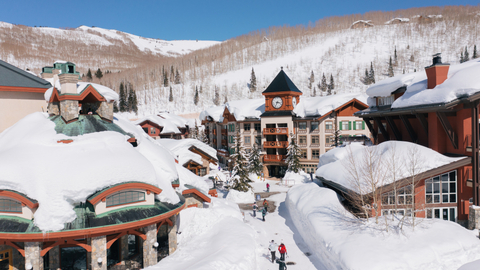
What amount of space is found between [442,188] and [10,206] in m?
28.1

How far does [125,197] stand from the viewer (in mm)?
15867

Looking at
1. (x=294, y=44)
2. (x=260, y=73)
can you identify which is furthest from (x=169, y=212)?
(x=294, y=44)

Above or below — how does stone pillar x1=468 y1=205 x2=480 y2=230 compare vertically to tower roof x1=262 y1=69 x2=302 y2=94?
below

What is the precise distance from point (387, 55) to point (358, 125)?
112605 millimetres

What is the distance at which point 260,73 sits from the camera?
138875 mm

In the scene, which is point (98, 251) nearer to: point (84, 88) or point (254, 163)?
point (84, 88)

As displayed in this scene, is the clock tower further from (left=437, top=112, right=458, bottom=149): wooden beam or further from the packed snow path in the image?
(left=437, top=112, right=458, bottom=149): wooden beam

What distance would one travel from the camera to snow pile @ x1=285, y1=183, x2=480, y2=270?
1454 centimetres

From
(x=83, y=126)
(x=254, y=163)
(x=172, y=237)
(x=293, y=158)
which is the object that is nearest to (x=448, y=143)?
(x=293, y=158)

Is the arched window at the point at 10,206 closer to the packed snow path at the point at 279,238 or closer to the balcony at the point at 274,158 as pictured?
the packed snow path at the point at 279,238

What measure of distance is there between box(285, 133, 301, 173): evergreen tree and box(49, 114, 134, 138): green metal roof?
2676 centimetres

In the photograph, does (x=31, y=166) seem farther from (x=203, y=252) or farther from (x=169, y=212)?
(x=203, y=252)

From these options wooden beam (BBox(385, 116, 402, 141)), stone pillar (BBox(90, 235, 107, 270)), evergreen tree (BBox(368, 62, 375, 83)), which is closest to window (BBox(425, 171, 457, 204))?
wooden beam (BBox(385, 116, 402, 141))

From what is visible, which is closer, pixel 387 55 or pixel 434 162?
pixel 434 162
